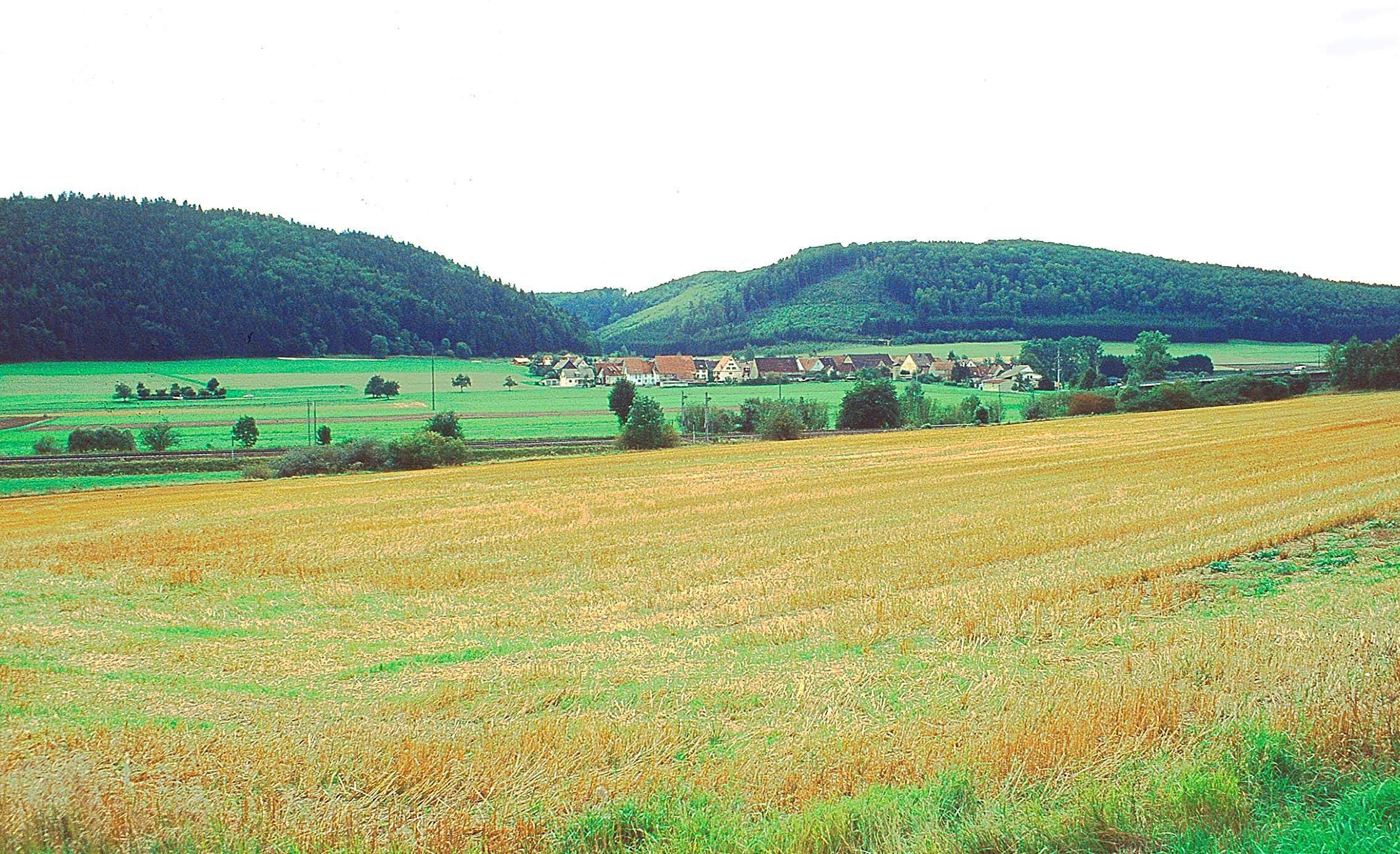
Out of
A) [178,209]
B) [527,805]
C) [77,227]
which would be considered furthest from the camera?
[178,209]

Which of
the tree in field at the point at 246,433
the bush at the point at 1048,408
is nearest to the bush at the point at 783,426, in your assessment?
the bush at the point at 1048,408

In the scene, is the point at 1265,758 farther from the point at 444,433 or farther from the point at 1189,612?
the point at 444,433

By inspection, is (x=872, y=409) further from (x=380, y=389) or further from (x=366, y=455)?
(x=380, y=389)

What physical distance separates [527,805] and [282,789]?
1.85 m

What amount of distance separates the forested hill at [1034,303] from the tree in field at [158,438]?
111 metres

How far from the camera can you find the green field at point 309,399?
82631mm

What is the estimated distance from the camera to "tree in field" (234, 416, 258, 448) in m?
73.2

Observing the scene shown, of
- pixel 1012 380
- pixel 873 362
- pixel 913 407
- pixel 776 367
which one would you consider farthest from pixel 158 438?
pixel 873 362

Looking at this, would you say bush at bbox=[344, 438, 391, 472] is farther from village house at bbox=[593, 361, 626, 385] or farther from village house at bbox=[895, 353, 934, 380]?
village house at bbox=[895, 353, 934, 380]

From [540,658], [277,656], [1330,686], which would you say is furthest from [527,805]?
[277,656]

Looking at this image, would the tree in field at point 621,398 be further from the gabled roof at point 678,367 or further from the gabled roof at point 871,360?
the gabled roof at point 871,360

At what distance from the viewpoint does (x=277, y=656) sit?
1155cm

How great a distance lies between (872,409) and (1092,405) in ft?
62.6

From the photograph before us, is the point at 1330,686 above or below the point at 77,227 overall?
below
